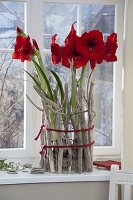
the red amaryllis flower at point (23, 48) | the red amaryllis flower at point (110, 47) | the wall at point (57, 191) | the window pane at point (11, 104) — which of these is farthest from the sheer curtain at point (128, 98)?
the window pane at point (11, 104)

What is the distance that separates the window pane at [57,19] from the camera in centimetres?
262

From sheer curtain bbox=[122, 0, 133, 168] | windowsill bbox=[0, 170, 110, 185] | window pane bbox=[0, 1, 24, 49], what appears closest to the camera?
windowsill bbox=[0, 170, 110, 185]

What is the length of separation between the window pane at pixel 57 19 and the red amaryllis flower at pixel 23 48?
37 cm

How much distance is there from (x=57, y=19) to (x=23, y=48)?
47 cm

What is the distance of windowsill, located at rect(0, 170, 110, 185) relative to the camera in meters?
2.21

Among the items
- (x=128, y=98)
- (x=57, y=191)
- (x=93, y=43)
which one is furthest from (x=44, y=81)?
(x=57, y=191)

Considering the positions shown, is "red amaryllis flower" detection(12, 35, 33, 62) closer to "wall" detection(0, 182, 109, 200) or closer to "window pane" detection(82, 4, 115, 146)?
"window pane" detection(82, 4, 115, 146)

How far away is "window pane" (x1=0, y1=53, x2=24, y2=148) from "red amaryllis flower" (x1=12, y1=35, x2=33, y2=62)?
321mm

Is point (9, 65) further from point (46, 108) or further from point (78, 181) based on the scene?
point (78, 181)

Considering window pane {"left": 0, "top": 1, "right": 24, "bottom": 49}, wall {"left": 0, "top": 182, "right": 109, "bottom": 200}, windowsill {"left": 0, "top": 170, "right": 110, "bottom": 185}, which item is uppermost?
window pane {"left": 0, "top": 1, "right": 24, "bottom": 49}

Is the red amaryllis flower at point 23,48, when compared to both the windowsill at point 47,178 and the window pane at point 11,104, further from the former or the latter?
the windowsill at point 47,178

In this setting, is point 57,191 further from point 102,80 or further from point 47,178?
point 102,80

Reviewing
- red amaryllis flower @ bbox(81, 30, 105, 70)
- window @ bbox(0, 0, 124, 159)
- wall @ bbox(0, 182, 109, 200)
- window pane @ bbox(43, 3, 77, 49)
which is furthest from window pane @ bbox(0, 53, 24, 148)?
red amaryllis flower @ bbox(81, 30, 105, 70)

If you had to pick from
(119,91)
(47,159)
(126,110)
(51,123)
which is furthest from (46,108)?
(119,91)
